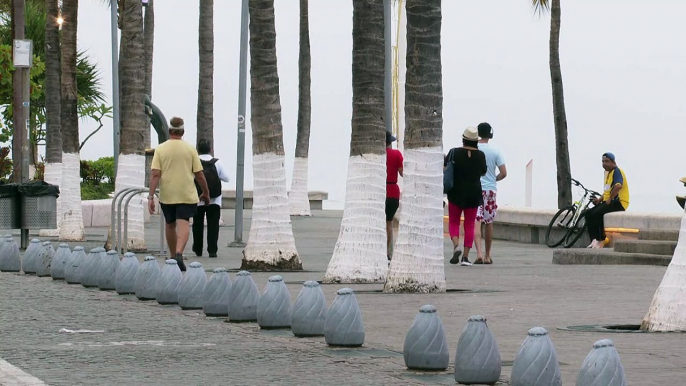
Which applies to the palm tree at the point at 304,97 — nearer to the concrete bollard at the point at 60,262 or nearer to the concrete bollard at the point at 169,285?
the concrete bollard at the point at 60,262

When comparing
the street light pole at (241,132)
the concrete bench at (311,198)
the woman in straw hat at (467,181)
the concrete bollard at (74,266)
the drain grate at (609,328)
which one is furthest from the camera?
the concrete bench at (311,198)

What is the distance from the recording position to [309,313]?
1208 centimetres

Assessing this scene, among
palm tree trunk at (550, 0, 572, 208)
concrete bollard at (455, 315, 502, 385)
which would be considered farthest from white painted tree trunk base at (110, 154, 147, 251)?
concrete bollard at (455, 315, 502, 385)

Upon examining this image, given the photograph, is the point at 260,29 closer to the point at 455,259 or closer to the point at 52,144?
the point at 455,259

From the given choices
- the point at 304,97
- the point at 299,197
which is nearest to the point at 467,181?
the point at 299,197

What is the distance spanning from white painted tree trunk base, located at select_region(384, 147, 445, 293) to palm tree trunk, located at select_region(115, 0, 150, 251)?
32.9 feet

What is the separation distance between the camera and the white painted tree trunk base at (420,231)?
15883 mm

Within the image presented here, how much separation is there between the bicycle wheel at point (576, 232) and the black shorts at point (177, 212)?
380 inches

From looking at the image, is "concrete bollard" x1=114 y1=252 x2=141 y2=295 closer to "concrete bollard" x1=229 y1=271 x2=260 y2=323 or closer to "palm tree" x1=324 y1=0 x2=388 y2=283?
"palm tree" x1=324 y1=0 x2=388 y2=283

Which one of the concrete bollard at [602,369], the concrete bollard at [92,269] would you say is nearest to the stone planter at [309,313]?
the concrete bollard at [602,369]

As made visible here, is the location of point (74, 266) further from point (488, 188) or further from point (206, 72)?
point (206, 72)

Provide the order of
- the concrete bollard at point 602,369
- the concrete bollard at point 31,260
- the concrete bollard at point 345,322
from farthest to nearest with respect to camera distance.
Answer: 1. the concrete bollard at point 31,260
2. the concrete bollard at point 345,322
3. the concrete bollard at point 602,369

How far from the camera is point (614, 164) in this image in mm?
25438

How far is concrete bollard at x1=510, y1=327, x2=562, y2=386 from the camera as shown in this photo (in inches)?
346
